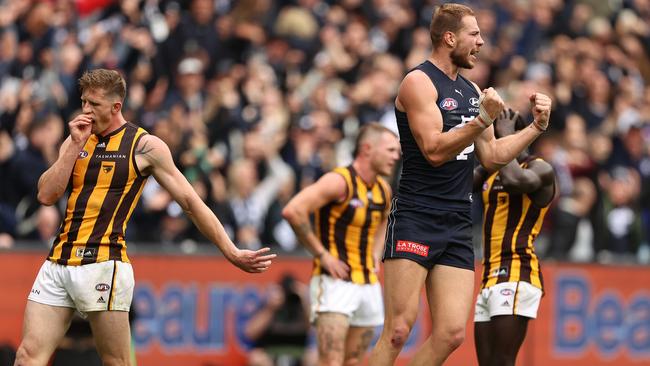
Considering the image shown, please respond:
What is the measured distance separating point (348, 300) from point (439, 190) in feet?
9.36

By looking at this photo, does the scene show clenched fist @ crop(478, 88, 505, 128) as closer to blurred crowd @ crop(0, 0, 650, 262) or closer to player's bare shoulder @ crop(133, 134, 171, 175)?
player's bare shoulder @ crop(133, 134, 171, 175)

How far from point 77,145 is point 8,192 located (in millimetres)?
5503

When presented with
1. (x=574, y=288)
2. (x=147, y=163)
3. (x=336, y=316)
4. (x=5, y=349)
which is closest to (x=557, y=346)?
(x=574, y=288)

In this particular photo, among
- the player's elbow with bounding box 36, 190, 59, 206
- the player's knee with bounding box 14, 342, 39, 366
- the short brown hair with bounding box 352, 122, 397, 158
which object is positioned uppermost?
the short brown hair with bounding box 352, 122, 397, 158

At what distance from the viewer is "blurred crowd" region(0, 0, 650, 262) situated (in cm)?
1502

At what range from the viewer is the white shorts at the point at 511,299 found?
10227 millimetres

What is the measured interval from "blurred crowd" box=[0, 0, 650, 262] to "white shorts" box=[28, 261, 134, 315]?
4992 millimetres

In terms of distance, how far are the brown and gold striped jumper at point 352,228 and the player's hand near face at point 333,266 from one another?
0.19 metres

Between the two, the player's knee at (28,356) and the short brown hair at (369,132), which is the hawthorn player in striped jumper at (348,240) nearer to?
the short brown hair at (369,132)

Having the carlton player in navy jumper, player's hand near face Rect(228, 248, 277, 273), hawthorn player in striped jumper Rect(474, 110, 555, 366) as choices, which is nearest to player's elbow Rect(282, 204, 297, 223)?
hawthorn player in striped jumper Rect(474, 110, 555, 366)

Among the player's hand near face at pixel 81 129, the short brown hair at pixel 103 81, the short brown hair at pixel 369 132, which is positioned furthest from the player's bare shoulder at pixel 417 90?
the short brown hair at pixel 369 132

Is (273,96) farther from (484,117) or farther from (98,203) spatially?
(484,117)

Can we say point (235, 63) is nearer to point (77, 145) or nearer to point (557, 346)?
point (557, 346)

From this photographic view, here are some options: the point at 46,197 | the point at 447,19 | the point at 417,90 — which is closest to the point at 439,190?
the point at 417,90
